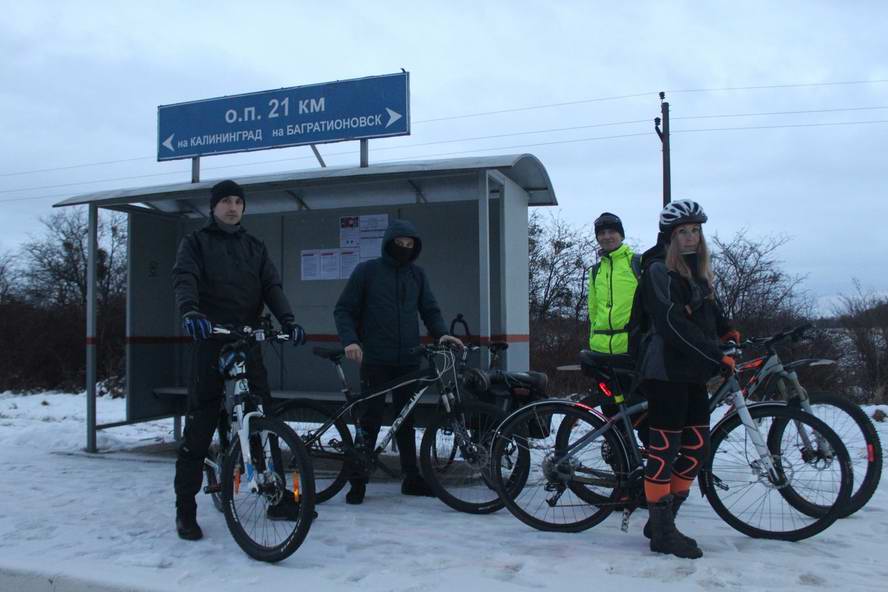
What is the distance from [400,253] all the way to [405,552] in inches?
78.2

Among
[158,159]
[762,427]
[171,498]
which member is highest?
[158,159]

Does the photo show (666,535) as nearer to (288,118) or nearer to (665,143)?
(288,118)

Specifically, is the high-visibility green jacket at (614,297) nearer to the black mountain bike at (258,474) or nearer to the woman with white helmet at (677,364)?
the woman with white helmet at (677,364)

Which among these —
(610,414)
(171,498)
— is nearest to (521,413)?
(610,414)

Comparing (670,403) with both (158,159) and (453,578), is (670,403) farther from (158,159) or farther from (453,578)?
(158,159)

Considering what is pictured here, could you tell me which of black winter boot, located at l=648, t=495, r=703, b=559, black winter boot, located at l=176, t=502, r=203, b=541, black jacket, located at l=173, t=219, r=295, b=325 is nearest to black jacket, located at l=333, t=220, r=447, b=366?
black jacket, located at l=173, t=219, r=295, b=325

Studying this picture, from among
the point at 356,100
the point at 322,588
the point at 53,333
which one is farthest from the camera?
the point at 53,333

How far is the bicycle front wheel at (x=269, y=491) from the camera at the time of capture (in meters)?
3.55

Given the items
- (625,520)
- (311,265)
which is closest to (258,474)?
(625,520)

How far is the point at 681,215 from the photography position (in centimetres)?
378

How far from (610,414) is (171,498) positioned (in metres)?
3.03

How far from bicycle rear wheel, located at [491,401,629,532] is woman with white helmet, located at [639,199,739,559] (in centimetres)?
30

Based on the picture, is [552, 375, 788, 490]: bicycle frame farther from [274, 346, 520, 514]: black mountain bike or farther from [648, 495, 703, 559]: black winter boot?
[274, 346, 520, 514]: black mountain bike

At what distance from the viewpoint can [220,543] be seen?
3.97 metres
